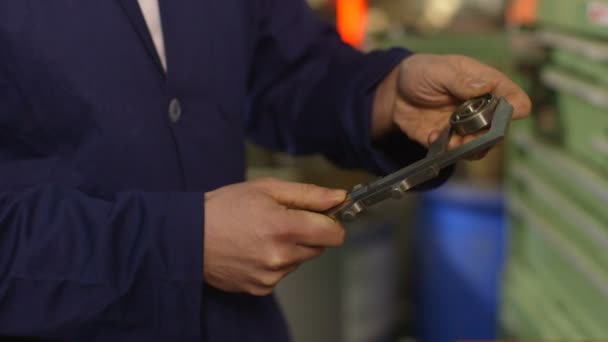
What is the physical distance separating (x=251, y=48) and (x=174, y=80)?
17 cm

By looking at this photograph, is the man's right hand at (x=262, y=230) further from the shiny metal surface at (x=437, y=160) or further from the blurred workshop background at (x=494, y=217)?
the blurred workshop background at (x=494, y=217)

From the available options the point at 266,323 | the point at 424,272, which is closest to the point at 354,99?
the point at 266,323

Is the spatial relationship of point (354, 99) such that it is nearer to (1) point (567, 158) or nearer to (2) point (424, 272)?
(1) point (567, 158)

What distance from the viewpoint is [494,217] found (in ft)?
5.70

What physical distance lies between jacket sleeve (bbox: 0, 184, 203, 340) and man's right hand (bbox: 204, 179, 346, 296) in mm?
16

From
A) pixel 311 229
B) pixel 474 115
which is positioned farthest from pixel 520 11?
pixel 311 229

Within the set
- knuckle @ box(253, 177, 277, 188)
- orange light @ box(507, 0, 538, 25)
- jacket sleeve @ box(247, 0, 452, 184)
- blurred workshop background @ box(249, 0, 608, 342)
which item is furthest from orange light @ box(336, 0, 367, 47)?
knuckle @ box(253, 177, 277, 188)

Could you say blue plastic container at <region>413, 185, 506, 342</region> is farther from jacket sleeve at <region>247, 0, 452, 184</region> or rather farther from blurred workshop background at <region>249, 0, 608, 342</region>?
jacket sleeve at <region>247, 0, 452, 184</region>

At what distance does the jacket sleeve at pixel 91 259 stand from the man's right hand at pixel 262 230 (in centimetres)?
2

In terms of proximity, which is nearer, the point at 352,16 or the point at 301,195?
the point at 301,195

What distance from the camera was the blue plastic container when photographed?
175 centimetres

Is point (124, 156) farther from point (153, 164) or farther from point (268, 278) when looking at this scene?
point (268, 278)

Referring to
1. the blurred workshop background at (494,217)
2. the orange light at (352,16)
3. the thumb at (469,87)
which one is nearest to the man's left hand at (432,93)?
the thumb at (469,87)

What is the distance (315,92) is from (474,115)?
0.80 ft
